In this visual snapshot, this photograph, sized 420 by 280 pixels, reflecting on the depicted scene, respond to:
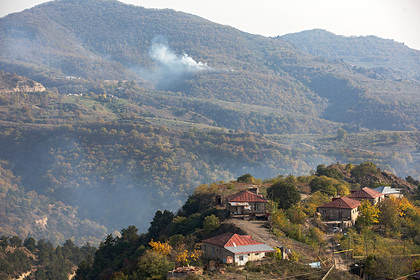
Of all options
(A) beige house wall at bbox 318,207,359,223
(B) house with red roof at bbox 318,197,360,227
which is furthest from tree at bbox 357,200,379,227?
(B) house with red roof at bbox 318,197,360,227

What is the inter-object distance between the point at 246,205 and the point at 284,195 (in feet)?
22.3

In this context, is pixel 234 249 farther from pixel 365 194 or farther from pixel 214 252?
pixel 365 194

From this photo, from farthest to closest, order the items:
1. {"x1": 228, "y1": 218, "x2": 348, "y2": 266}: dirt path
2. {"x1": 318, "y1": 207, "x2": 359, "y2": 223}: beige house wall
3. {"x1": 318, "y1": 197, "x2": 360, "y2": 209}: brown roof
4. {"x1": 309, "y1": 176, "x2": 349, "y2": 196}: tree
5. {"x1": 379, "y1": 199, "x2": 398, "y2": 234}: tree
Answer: {"x1": 309, "y1": 176, "x2": 349, "y2": 196}: tree → {"x1": 318, "y1": 197, "x2": 360, "y2": 209}: brown roof → {"x1": 318, "y1": 207, "x2": 359, "y2": 223}: beige house wall → {"x1": 379, "y1": 199, "x2": 398, "y2": 234}: tree → {"x1": 228, "y1": 218, "x2": 348, "y2": 266}: dirt path

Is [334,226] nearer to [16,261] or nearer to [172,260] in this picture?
[172,260]

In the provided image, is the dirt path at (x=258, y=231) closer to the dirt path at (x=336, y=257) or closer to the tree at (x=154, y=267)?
the dirt path at (x=336, y=257)

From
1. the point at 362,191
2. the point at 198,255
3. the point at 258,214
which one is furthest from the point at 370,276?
the point at 362,191

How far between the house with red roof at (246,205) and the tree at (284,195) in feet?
11.5

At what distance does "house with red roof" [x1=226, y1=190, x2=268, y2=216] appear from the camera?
67.7 metres

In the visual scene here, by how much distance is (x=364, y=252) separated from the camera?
5697cm

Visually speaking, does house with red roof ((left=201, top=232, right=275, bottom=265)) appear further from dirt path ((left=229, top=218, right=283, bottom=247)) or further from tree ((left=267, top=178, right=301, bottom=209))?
tree ((left=267, top=178, right=301, bottom=209))

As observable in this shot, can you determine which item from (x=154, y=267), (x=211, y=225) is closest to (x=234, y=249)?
(x=154, y=267)

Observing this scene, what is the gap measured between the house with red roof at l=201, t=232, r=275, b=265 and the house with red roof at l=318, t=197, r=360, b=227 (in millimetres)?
22541

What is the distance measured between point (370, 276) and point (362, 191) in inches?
1445

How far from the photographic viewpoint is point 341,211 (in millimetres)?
72812
